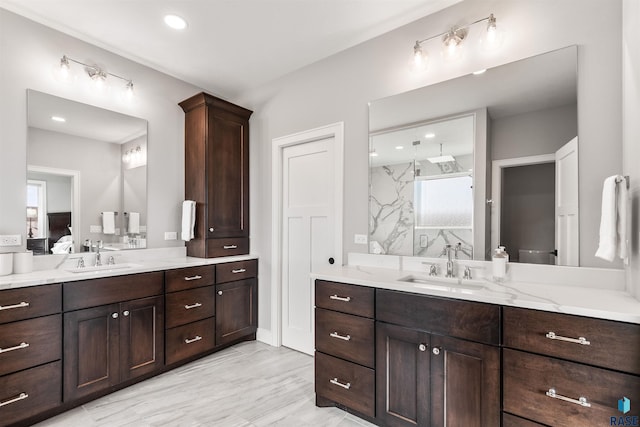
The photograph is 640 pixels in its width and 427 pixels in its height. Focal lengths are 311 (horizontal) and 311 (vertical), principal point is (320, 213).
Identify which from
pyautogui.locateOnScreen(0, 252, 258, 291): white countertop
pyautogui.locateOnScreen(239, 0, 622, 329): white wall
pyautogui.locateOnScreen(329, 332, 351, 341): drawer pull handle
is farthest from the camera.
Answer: pyautogui.locateOnScreen(329, 332, 351, 341): drawer pull handle

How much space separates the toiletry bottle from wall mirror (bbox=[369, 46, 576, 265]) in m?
0.07

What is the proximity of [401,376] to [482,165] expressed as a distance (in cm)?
146

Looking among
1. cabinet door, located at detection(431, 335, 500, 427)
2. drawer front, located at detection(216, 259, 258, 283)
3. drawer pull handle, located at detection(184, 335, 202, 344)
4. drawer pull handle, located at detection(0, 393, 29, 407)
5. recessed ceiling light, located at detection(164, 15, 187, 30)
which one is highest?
recessed ceiling light, located at detection(164, 15, 187, 30)

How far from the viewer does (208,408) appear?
2217mm

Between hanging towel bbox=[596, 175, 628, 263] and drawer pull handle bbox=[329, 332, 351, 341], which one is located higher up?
hanging towel bbox=[596, 175, 628, 263]

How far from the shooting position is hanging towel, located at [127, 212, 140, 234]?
3.01 meters

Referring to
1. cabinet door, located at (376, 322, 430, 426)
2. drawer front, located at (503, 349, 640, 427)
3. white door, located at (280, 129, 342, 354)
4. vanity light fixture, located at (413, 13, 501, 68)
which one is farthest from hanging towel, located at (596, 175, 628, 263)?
white door, located at (280, 129, 342, 354)

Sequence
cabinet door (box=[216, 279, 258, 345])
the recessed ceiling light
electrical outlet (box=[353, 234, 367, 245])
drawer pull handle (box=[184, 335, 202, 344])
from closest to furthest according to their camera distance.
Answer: the recessed ceiling light → electrical outlet (box=[353, 234, 367, 245]) → drawer pull handle (box=[184, 335, 202, 344]) → cabinet door (box=[216, 279, 258, 345])

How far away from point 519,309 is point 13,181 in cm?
342

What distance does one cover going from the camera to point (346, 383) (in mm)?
2098

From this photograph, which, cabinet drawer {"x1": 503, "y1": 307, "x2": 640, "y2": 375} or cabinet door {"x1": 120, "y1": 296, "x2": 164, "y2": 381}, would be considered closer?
cabinet drawer {"x1": 503, "y1": 307, "x2": 640, "y2": 375}

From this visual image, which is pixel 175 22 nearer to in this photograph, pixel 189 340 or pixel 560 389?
pixel 189 340

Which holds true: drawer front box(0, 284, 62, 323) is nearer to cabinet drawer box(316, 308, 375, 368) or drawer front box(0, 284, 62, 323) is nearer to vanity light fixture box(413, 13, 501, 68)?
cabinet drawer box(316, 308, 375, 368)

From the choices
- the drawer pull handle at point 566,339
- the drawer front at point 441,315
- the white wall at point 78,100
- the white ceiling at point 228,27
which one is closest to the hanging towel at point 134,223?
the white wall at point 78,100
